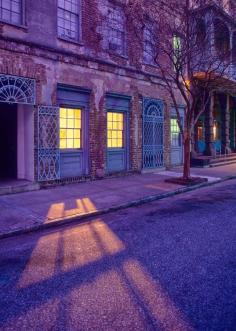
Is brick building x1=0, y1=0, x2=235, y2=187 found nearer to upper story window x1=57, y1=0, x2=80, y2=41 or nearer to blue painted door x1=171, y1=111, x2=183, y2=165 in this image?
upper story window x1=57, y1=0, x2=80, y2=41

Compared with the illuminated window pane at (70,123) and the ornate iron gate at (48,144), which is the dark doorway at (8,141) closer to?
the ornate iron gate at (48,144)

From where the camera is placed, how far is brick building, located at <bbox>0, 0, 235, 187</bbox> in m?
10.6

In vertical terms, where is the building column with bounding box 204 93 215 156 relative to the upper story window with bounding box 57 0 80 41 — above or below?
below

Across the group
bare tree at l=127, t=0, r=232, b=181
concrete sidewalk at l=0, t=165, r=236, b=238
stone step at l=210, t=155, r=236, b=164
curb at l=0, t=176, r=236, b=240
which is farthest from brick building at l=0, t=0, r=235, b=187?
stone step at l=210, t=155, r=236, b=164

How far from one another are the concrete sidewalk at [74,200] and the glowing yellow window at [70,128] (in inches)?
61.4

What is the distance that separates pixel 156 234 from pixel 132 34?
10.4m

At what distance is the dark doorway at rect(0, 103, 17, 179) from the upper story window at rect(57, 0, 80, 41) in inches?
126

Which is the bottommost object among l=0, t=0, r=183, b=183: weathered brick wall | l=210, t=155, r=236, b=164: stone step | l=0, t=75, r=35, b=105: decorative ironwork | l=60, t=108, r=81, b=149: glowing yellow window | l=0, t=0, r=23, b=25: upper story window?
l=210, t=155, r=236, b=164: stone step

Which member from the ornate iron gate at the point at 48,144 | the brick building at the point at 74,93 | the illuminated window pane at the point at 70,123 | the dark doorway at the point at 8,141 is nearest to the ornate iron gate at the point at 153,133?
the brick building at the point at 74,93

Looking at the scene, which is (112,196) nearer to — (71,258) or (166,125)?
(71,258)

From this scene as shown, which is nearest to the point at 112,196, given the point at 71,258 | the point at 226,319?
the point at 71,258

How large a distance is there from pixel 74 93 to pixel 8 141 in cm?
304

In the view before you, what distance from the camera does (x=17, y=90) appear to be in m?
10.3

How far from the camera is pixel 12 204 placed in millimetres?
8766
